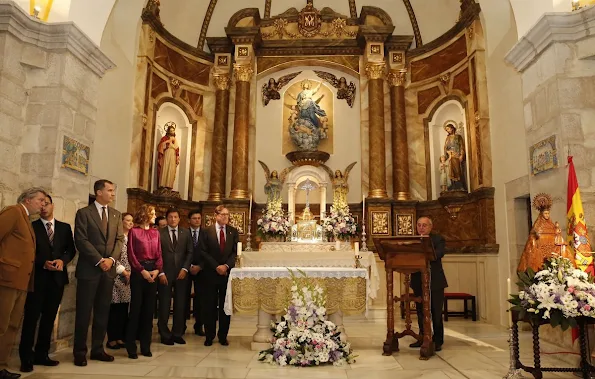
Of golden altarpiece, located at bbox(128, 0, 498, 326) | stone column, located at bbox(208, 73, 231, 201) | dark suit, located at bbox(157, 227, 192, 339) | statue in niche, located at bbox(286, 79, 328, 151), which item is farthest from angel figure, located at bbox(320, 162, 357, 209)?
dark suit, located at bbox(157, 227, 192, 339)

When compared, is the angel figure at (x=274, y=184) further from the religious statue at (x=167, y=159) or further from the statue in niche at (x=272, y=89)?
the religious statue at (x=167, y=159)

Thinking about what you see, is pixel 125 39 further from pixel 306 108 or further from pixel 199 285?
pixel 199 285

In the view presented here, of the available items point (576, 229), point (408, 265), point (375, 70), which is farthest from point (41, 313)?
point (375, 70)

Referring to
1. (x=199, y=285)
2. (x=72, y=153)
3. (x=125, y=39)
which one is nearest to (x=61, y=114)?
(x=72, y=153)

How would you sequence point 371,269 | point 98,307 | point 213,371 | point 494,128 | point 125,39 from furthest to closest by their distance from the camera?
1. point 125,39
2. point 494,128
3. point 371,269
4. point 98,307
5. point 213,371

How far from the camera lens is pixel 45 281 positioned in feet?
14.5

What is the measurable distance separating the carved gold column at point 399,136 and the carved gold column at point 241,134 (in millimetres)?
3343

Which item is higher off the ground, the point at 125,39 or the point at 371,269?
the point at 125,39

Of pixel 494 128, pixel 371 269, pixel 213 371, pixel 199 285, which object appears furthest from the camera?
pixel 494 128

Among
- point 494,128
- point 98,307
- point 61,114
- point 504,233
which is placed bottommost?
point 98,307

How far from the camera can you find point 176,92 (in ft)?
34.5

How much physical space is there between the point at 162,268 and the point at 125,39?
5361 millimetres

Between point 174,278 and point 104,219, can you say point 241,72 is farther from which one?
point 104,219

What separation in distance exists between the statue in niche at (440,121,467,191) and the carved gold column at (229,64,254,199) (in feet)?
14.3
